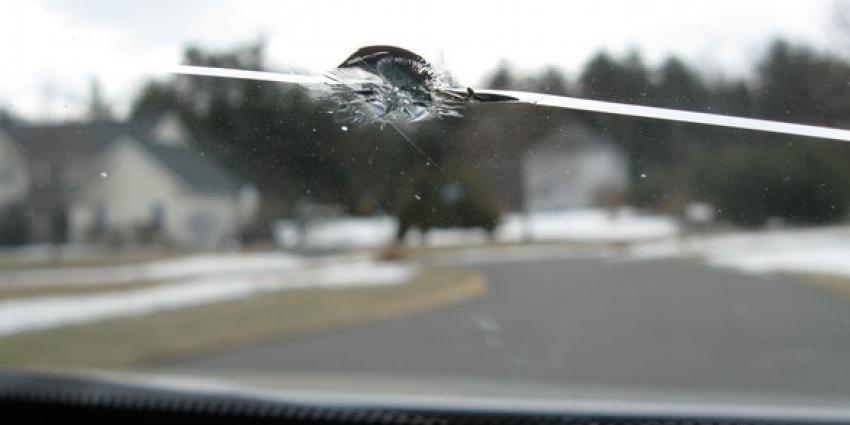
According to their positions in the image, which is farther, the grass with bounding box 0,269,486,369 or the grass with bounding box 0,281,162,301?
the grass with bounding box 0,281,162,301

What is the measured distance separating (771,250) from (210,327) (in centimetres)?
360

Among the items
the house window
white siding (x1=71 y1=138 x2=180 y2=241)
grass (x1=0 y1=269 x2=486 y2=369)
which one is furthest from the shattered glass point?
the house window

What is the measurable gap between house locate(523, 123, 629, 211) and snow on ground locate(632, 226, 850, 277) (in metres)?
0.45

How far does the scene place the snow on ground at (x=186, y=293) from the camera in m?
5.68

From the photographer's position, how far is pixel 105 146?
14.9 feet

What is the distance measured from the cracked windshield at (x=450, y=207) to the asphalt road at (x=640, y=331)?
0.01 m

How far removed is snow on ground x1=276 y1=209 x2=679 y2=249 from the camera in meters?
4.23

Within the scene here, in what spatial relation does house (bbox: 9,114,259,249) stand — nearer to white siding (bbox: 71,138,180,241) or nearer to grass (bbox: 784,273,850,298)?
white siding (bbox: 71,138,180,241)

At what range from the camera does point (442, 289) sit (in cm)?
539

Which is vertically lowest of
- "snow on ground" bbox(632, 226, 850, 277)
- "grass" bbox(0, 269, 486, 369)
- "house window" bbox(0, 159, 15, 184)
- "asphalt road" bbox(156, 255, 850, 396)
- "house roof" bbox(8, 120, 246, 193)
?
"grass" bbox(0, 269, 486, 369)

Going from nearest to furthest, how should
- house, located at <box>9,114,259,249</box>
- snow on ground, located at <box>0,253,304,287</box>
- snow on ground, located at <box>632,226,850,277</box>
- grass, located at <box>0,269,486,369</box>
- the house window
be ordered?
1. snow on ground, located at <box>632,226,850,277</box>
2. house, located at <box>9,114,259,249</box>
3. the house window
4. grass, located at <box>0,269,486,369</box>
5. snow on ground, located at <box>0,253,304,287</box>

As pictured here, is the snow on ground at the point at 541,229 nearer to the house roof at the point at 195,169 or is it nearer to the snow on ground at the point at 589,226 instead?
the snow on ground at the point at 589,226

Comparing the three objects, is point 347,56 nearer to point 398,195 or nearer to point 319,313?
point 398,195

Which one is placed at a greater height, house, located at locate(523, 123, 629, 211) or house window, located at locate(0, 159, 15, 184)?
house, located at locate(523, 123, 629, 211)
